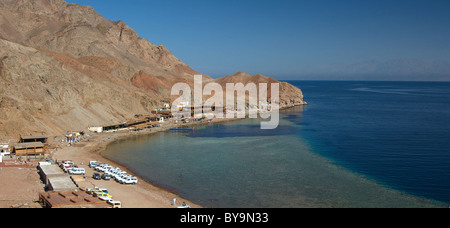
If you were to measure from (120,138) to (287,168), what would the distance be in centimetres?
2426

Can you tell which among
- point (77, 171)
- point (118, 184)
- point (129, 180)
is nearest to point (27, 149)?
point (77, 171)

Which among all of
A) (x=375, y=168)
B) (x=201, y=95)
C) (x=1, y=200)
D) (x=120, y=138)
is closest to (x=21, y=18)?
(x=201, y=95)

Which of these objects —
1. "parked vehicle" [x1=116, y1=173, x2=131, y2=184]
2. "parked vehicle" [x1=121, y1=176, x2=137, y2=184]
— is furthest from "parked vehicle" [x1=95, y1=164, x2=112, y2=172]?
"parked vehicle" [x1=121, y1=176, x2=137, y2=184]

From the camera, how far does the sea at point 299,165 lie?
24750 mm

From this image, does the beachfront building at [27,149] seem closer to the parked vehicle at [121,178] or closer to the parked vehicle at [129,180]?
the parked vehicle at [121,178]

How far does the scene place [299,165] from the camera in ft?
110

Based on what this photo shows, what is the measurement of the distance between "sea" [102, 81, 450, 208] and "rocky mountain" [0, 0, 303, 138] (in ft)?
29.7

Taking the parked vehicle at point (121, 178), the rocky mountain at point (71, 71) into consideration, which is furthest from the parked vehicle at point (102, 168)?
the rocky mountain at point (71, 71)

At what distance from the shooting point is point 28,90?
4588 centimetres

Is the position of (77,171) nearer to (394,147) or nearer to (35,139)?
(35,139)

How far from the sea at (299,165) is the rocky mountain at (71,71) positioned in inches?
356
